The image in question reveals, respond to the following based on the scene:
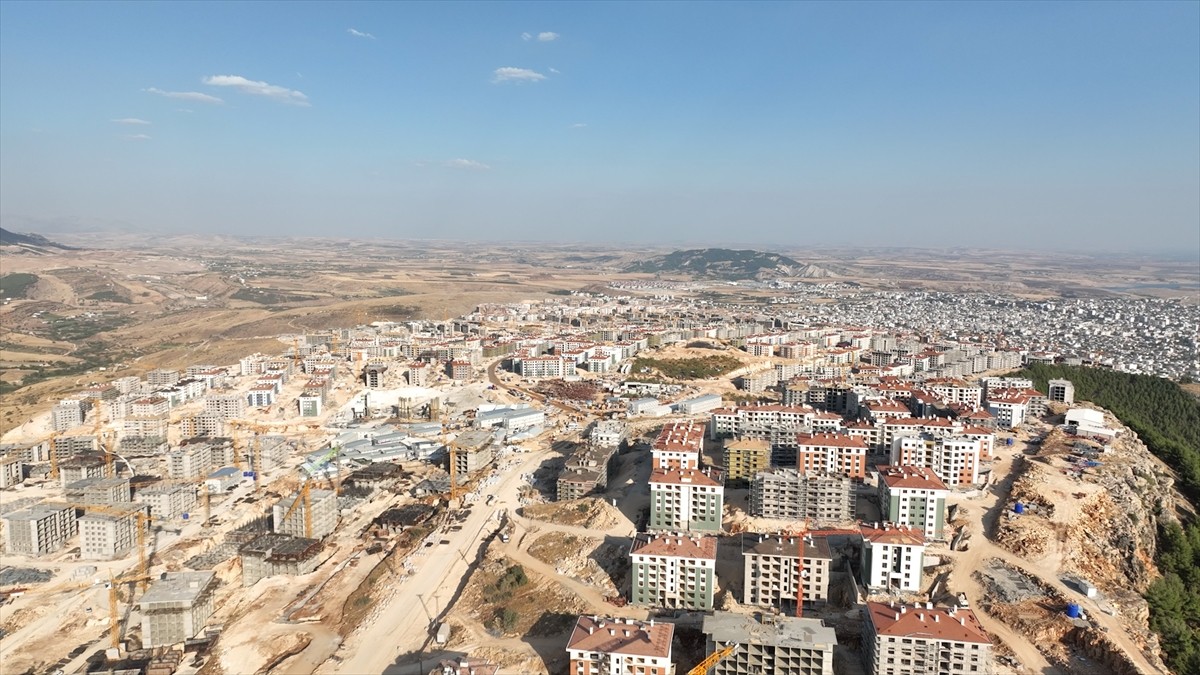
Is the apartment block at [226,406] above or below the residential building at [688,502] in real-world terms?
below

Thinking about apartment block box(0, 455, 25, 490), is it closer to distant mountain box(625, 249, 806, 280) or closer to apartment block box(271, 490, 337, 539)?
apartment block box(271, 490, 337, 539)

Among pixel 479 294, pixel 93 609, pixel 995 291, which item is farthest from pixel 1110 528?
pixel 995 291

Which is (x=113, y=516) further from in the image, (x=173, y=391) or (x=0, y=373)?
(x=0, y=373)

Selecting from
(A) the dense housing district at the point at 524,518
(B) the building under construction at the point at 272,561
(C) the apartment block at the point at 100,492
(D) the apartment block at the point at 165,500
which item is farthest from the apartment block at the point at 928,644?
(C) the apartment block at the point at 100,492

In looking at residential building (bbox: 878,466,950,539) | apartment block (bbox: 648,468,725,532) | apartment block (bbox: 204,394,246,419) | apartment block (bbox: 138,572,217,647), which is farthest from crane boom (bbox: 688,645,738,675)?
apartment block (bbox: 204,394,246,419)

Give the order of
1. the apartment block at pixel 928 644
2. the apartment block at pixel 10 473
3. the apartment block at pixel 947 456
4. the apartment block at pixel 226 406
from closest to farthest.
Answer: the apartment block at pixel 928 644, the apartment block at pixel 947 456, the apartment block at pixel 10 473, the apartment block at pixel 226 406

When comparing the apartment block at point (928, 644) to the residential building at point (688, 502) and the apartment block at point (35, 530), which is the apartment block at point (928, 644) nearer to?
the residential building at point (688, 502)

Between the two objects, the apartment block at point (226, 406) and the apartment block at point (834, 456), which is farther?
the apartment block at point (226, 406)
